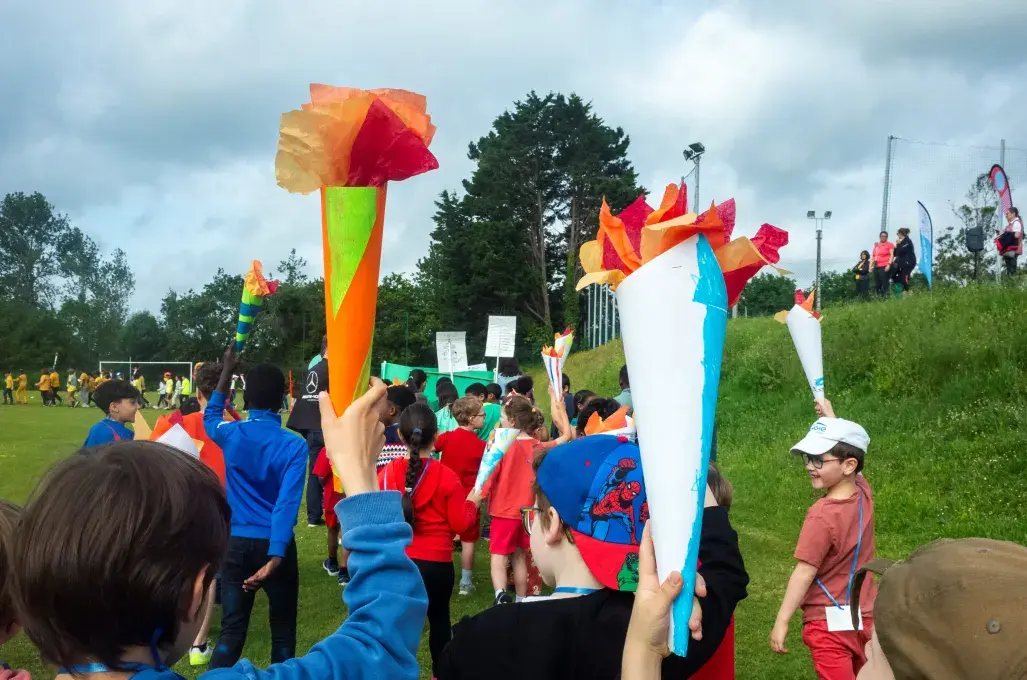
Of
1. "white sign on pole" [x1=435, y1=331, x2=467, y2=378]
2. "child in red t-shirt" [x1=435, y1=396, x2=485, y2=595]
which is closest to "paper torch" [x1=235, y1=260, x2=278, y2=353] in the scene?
"child in red t-shirt" [x1=435, y1=396, x2=485, y2=595]

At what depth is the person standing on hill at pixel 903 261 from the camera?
57.5ft

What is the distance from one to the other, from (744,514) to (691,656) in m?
8.53

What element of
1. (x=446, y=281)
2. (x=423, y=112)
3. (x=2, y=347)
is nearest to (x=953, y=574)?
(x=423, y=112)

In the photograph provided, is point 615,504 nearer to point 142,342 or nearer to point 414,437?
point 414,437

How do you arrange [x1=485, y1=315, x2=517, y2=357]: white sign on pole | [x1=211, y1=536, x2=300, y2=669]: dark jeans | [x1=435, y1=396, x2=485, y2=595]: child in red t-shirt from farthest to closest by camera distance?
[x1=485, y1=315, x2=517, y2=357]: white sign on pole < [x1=435, y1=396, x2=485, y2=595]: child in red t-shirt < [x1=211, y1=536, x2=300, y2=669]: dark jeans

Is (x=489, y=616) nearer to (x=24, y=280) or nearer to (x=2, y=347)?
(x=2, y=347)

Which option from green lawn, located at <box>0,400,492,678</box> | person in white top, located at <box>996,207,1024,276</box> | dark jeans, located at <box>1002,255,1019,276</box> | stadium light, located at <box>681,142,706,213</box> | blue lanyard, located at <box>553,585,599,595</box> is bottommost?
green lawn, located at <box>0,400,492,678</box>

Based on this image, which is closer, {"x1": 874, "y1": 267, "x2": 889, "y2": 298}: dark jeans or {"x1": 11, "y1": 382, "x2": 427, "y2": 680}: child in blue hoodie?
{"x1": 11, "y1": 382, "x2": 427, "y2": 680}: child in blue hoodie

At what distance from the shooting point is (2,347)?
5194 cm

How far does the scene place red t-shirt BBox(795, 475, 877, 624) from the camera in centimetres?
348

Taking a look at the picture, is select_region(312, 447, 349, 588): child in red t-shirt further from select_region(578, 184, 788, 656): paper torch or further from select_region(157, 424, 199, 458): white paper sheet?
select_region(578, 184, 788, 656): paper torch

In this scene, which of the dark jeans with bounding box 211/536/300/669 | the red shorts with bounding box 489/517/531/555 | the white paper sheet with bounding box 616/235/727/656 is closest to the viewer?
the white paper sheet with bounding box 616/235/727/656

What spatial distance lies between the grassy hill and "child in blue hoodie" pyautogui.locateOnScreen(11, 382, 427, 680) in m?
4.87

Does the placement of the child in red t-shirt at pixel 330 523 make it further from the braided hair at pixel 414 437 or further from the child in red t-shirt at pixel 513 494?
the braided hair at pixel 414 437
